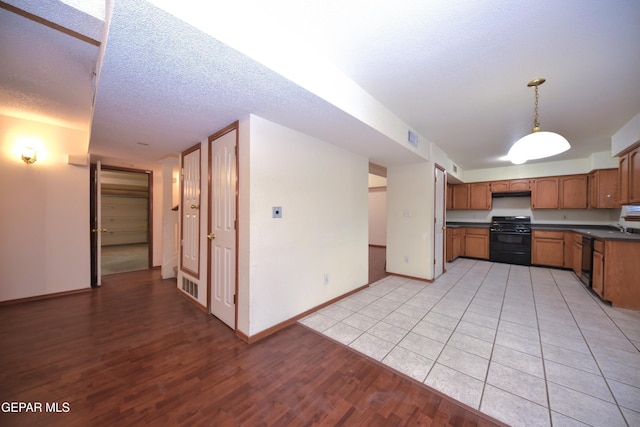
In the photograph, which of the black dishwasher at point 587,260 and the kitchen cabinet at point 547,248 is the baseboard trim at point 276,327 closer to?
the black dishwasher at point 587,260

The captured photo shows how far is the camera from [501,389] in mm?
1609

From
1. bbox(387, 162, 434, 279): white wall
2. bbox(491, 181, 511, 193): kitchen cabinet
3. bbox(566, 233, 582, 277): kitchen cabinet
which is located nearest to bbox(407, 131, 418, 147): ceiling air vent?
bbox(387, 162, 434, 279): white wall

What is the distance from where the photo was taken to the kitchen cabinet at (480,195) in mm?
6105

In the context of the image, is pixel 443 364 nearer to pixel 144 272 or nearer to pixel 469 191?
pixel 144 272

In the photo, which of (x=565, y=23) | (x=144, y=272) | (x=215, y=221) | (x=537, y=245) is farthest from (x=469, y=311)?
(x=144, y=272)

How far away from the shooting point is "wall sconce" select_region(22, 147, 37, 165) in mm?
3049

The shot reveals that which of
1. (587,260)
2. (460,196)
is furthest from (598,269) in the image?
(460,196)

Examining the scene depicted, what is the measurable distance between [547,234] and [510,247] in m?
0.73

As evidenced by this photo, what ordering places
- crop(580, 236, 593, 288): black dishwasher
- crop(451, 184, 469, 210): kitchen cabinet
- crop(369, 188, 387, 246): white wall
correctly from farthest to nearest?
crop(369, 188, 387, 246): white wall
crop(451, 184, 469, 210): kitchen cabinet
crop(580, 236, 593, 288): black dishwasher

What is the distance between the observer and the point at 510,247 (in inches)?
214

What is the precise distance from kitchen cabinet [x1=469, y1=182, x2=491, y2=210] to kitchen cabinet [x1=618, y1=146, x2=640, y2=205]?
8.63 feet

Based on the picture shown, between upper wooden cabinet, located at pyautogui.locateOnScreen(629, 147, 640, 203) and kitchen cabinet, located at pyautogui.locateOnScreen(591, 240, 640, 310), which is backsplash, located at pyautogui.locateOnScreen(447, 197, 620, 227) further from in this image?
kitchen cabinet, located at pyautogui.locateOnScreen(591, 240, 640, 310)

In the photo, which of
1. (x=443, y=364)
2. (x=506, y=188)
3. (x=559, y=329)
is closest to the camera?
(x=443, y=364)

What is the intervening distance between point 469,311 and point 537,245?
12.9 feet
